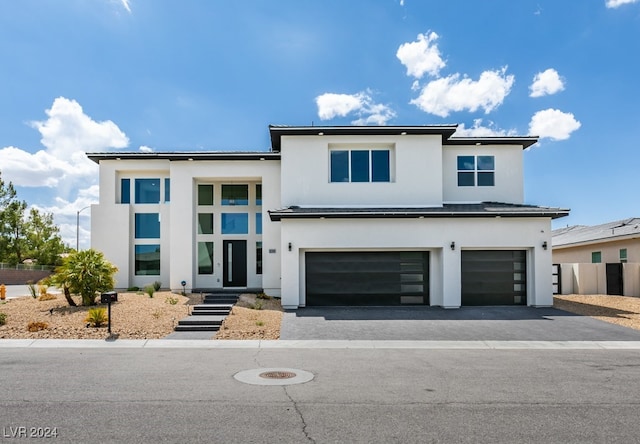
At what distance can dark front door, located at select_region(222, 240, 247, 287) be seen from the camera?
19.9 meters

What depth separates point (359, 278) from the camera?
16703mm

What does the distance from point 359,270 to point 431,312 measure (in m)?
3.10

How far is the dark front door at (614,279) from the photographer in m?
20.8

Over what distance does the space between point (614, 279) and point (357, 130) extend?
14.8 metres

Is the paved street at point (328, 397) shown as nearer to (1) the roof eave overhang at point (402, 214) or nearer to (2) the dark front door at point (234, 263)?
(1) the roof eave overhang at point (402, 214)

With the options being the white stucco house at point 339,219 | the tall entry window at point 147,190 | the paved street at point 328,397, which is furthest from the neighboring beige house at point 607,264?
the tall entry window at point 147,190

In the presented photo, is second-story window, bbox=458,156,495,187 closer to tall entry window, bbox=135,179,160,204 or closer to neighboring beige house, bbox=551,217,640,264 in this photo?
neighboring beige house, bbox=551,217,640,264

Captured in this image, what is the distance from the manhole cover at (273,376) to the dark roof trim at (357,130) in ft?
37.1

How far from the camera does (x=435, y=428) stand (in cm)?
552

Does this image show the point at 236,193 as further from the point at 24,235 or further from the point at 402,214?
the point at 24,235

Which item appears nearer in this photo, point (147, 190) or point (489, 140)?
point (489, 140)

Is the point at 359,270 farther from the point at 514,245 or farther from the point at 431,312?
the point at 514,245

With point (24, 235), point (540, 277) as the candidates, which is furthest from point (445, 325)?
point (24, 235)

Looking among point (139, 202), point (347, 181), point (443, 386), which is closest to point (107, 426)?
point (443, 386)
